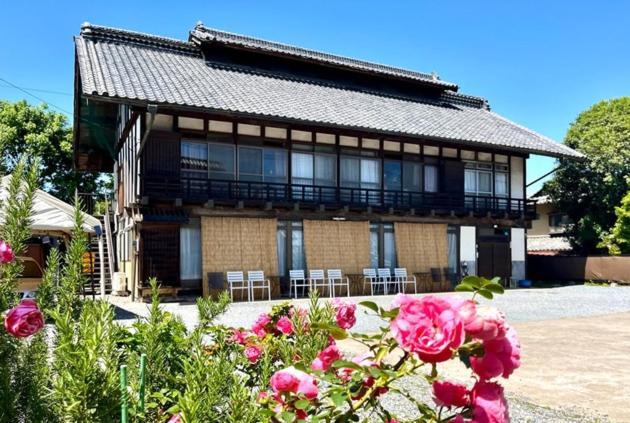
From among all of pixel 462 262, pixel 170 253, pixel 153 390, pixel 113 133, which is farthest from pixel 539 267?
pixel 153 390

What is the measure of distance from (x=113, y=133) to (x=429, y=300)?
2015 centimetres

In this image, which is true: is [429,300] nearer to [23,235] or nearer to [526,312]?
[23,235]

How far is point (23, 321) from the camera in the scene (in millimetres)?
1371

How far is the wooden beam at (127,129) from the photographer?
13.9 meters

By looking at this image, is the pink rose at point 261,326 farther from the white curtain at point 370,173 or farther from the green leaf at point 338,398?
the white curtain at point 370,173

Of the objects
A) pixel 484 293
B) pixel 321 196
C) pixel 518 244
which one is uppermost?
pixel 321 196

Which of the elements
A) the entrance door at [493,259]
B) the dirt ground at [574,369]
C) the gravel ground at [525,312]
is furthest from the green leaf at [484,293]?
the entrance door at [493,259]

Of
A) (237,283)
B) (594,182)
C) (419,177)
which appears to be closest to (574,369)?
(237,283)

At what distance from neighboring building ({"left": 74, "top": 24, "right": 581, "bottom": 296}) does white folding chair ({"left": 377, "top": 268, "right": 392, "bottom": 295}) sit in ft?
1.40

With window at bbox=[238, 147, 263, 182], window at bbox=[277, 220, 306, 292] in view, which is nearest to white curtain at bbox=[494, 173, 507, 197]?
window at bbox=[277, 220, 306, 292]

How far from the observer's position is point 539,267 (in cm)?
2138

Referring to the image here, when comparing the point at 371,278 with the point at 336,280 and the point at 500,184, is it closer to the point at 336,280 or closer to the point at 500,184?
the point at 336,280

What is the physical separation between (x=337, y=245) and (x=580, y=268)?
34.8 feet

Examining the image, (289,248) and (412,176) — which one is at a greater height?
(412,176)
